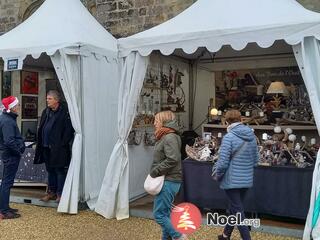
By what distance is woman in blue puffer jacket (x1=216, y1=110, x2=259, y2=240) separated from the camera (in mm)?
4168

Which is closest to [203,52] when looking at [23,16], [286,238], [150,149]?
[150,149]

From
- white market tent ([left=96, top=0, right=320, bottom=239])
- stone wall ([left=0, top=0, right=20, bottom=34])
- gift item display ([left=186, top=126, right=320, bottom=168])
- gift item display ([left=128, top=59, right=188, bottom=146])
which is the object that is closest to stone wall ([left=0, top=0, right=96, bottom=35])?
stone wall ([left=0, top=0, right=20, bottom=34])

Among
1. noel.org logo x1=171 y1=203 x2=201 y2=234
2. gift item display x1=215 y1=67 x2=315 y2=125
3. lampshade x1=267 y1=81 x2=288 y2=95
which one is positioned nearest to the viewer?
noel.org logo x1=171 y1=203 x2=201 y2=234

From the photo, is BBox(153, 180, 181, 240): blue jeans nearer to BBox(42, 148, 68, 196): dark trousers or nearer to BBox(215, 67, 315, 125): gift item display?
BBox(42, 148, 68, 196): dark trousers

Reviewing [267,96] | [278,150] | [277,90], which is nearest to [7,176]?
[278,150]

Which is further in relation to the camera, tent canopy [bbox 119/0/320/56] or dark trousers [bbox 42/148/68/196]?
dark trousers [bbox 42/148/68/196]

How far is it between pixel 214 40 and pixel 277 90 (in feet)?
8.93

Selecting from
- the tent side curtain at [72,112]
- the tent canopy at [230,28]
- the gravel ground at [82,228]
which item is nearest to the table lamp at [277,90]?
the tent canopy at [230,28]

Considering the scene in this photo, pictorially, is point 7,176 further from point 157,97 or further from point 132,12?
point 132,12

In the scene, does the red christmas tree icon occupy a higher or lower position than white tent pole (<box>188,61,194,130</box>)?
lower

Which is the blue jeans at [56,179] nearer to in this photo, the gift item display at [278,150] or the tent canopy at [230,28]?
the gift item display at [278,150]

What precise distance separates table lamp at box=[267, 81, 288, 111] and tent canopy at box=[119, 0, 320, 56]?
190 centimetres

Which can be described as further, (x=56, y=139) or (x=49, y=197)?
(x=49, y=197)

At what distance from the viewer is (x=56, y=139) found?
615cm
